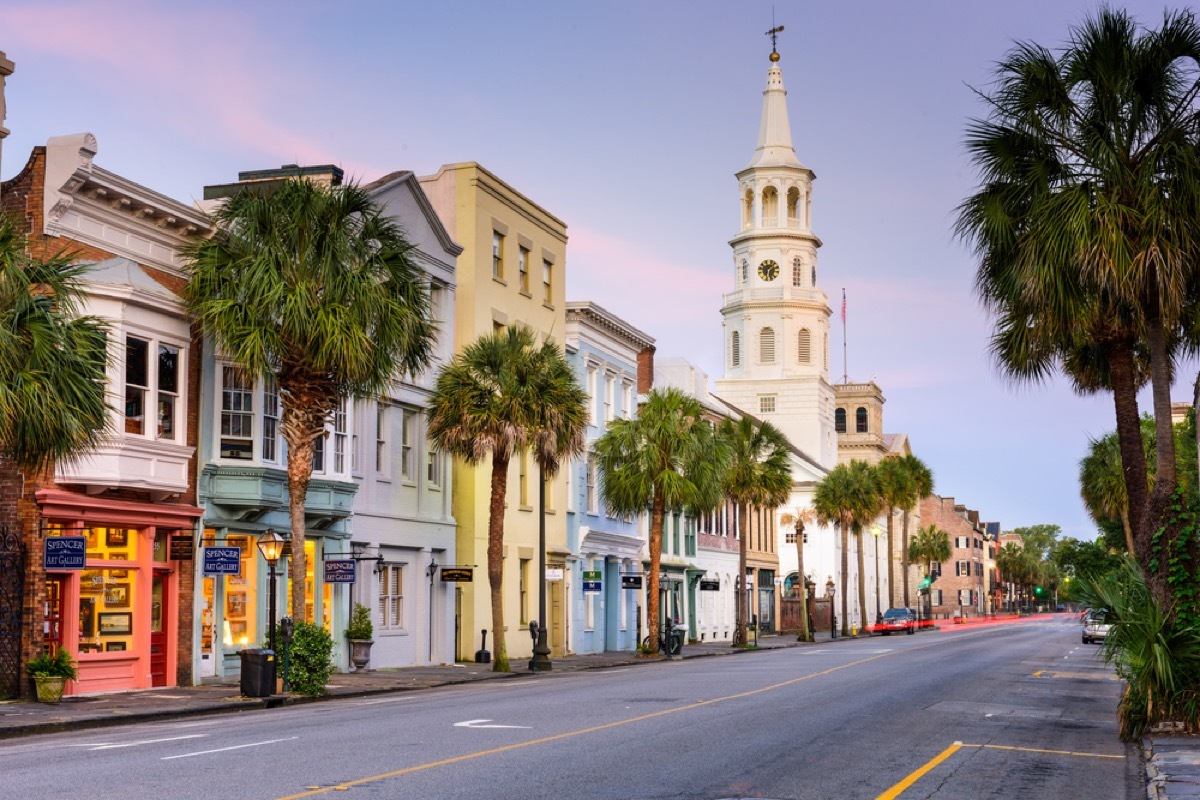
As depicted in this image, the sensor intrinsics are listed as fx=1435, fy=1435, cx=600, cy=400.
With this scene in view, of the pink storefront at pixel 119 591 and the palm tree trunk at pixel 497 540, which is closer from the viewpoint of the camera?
the pink storefront at pixel 119 591

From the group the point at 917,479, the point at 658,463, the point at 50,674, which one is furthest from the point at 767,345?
the point at 50,674

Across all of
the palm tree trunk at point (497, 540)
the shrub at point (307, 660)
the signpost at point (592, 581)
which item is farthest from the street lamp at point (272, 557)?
the signpost at point (592, 581)

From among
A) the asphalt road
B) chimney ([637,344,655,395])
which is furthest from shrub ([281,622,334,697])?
chimney ([637,344,655,395])

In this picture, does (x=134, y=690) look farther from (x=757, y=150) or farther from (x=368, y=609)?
(x=757, y=150)

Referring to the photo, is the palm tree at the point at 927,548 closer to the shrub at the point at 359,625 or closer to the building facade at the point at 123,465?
the shrub at the point at 359,625

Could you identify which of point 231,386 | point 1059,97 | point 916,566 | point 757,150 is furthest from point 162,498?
point 916,566

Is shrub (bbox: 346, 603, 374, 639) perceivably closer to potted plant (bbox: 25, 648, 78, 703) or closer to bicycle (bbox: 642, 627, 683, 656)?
potted plant (bbox: 25, 648, 78, 703)

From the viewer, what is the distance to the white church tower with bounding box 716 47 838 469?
103812 mm

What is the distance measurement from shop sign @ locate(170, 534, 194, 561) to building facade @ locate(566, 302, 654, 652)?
20172 millimetres

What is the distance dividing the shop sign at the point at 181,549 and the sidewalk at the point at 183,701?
104 inches

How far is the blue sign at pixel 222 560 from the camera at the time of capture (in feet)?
94.0

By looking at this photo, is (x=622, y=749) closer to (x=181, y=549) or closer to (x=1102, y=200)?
(x=1102, y=200)

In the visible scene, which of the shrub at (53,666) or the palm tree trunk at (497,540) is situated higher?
the palm tree trunk at (497,540)

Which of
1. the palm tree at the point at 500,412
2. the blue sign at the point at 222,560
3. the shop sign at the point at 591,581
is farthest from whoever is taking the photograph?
the shop sign at the point at 591,581
